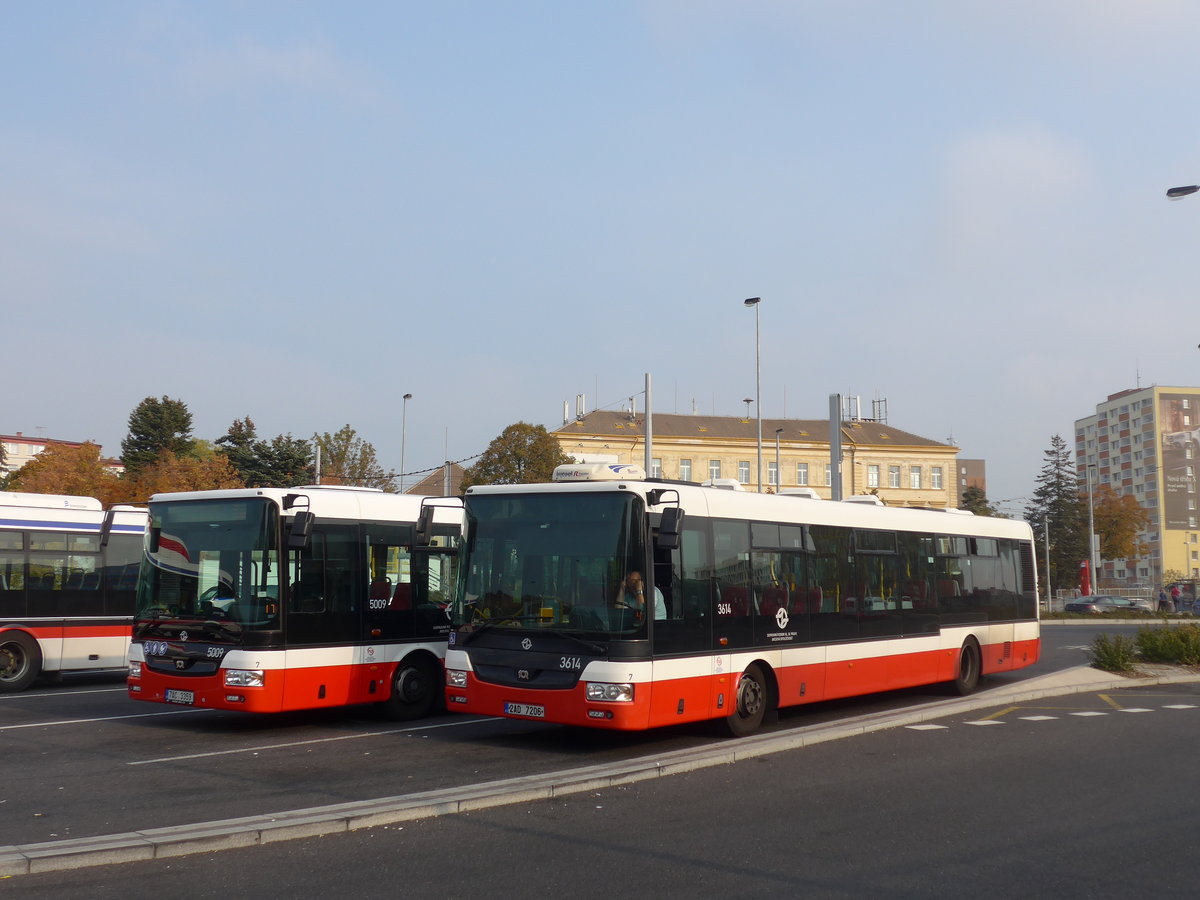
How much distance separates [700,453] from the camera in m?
95.0

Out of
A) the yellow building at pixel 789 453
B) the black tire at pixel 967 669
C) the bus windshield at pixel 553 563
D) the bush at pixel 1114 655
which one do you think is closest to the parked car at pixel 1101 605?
the yellow building at pixel 789 453

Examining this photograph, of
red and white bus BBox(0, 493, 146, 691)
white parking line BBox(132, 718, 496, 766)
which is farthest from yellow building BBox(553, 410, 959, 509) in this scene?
white parking line BBox(132, 718, 496, 766)

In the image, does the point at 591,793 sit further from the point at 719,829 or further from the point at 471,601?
the point at 471,601

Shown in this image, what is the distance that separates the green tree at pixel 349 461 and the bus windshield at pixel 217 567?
1653 inches

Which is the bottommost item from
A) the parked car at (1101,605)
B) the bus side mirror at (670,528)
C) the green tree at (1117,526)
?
the parked car at (1101,605)

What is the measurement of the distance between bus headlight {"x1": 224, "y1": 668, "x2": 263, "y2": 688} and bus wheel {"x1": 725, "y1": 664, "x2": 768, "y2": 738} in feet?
17.0

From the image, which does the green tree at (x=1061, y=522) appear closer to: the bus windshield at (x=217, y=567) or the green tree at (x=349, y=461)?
the green tree at (x=349, y=461)

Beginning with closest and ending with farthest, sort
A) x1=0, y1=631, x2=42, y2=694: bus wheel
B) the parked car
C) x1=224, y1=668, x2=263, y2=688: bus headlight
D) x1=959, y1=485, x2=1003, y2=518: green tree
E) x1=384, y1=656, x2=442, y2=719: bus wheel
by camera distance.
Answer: x1=224, y1=668, x2=263, y2=688: bus headlight < x1=384, y1=656, x2=442, y2=719: bus wheel < x1=0, y1=631, x2=42, y2=694: bus wheel < the parked car < x1=959, y1=485, x2=1003, y2=518: green tree

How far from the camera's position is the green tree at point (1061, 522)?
86625mm

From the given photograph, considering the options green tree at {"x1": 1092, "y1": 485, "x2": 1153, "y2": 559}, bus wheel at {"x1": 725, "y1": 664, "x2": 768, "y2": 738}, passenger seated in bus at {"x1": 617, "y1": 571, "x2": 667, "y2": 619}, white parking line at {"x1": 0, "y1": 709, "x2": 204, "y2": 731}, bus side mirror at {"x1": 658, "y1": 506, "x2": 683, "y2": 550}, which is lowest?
white parking line at {"x1": 0, "y1": 709, "x2": 204, "y2": 731}

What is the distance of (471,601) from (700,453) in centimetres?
8333

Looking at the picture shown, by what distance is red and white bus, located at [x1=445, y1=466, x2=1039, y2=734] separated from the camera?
37.2 feet

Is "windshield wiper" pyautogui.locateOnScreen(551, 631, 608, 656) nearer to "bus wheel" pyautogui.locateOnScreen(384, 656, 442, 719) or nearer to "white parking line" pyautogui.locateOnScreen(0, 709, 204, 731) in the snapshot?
"bus wheel" pyautogui.locateOnScreen(384, 656, 442, 719)

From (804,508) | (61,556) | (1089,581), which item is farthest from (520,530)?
(1089,581)
